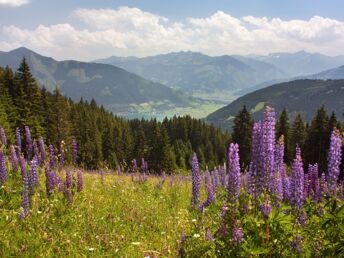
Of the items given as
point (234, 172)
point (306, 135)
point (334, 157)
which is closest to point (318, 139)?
point (306, 135)

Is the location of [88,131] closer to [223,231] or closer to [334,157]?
[334,157]

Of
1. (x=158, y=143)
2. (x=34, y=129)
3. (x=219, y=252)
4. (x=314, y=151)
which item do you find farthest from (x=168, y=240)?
(x=158, y=143)

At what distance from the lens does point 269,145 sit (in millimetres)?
5523

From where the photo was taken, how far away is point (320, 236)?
19.5ft

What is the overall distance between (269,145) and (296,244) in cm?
151

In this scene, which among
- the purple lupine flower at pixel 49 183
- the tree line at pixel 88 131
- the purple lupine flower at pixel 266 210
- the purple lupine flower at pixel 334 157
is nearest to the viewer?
the purple lupine flower at pixel 266 210

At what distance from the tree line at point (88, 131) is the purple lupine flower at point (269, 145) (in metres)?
12.8

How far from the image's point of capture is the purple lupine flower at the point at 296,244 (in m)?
5.27

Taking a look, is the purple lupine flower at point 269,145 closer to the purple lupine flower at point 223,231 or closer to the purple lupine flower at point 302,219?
the purple lupine flower at point 223,231

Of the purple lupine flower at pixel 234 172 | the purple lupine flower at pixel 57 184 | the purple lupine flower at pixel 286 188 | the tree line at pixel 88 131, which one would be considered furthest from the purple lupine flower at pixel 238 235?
the tree line at pixel 88 131

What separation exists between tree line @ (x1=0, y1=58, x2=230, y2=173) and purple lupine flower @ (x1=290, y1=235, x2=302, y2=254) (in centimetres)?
1313

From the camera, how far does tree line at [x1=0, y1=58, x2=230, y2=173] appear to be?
5466 centimetres

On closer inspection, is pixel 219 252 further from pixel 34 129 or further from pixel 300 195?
pixel 34 129

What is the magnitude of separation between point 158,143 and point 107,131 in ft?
63.2
